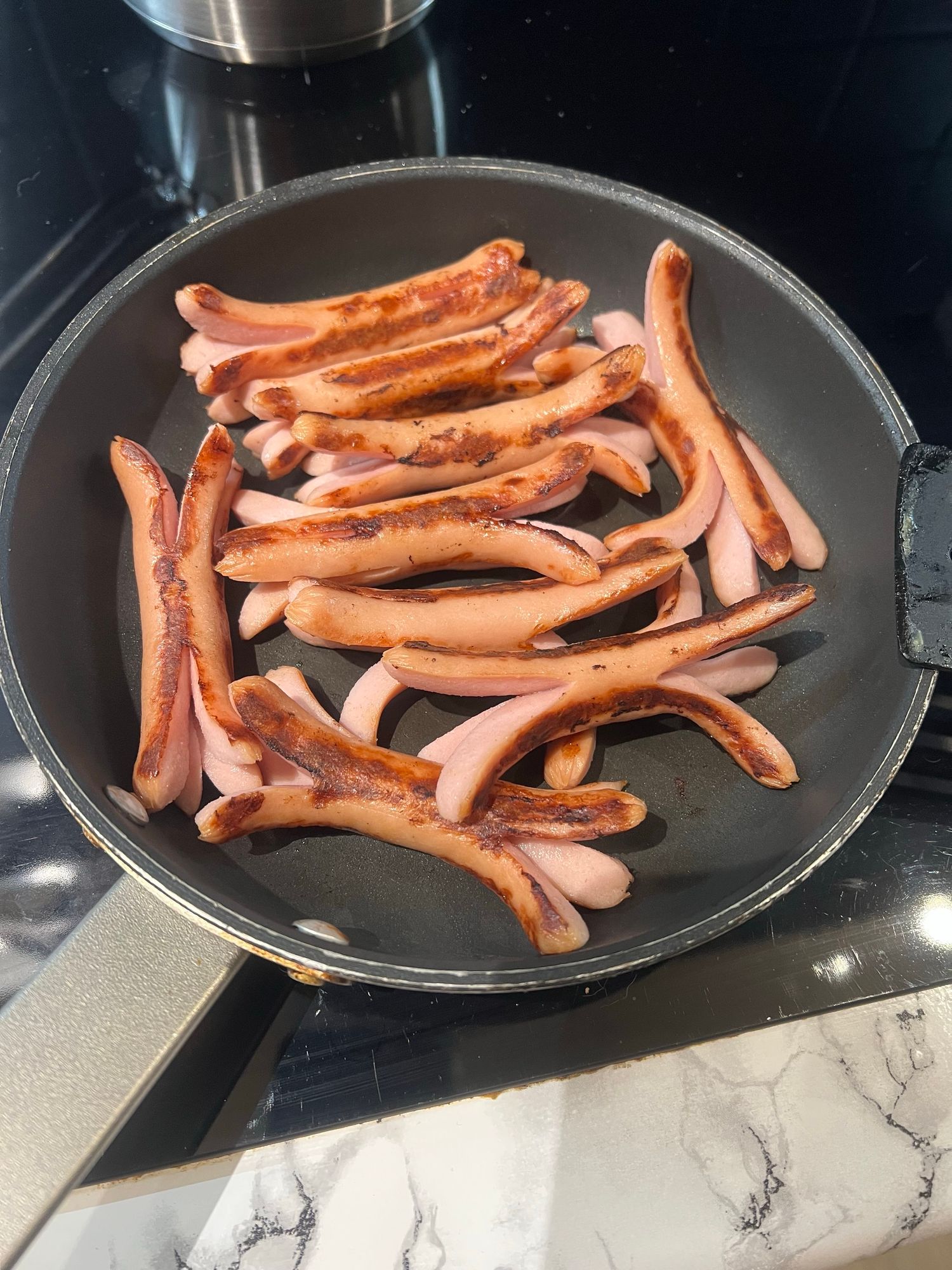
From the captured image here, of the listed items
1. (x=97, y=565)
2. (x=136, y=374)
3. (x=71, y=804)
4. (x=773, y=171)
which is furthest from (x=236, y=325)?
(x=773, y=171)

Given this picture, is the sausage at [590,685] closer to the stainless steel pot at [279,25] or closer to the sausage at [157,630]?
the sausage at [157,630]

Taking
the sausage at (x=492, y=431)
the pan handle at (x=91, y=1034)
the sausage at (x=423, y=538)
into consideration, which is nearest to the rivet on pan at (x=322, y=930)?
the pan handle at (x=91, y=1034)

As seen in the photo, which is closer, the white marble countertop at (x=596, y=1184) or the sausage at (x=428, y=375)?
the white marble countertop at (x=596, y=1184)

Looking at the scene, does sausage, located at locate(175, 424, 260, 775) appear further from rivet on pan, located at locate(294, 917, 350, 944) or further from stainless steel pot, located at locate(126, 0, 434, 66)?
stainless steel pot, located at locate(126, 0, 434, 66)

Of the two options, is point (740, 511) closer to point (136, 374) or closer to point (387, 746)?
point (387, 746)

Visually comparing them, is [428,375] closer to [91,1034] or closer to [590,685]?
[590,685]
